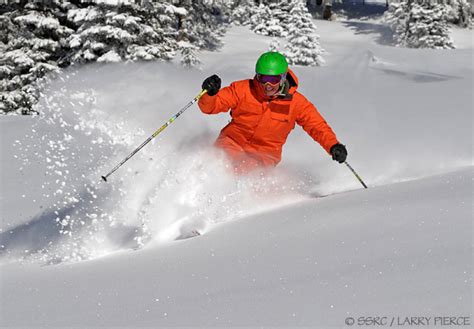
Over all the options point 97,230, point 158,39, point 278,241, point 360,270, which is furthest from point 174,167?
point 158,39

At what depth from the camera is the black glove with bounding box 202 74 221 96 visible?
15.4ft

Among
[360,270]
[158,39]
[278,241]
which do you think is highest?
[360,270]

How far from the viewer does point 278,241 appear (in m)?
3.01

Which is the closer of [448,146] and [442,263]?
[442,263]

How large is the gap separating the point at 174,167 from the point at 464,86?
19.0ft

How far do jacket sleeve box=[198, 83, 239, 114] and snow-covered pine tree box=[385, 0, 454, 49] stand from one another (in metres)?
21.2

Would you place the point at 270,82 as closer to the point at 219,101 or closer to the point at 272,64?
the point at 272,64

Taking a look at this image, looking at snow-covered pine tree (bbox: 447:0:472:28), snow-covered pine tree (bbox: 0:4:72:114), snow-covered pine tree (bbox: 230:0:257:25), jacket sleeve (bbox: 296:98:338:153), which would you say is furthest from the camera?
snow-covered pine tree (bbox: 230:0:257:25)

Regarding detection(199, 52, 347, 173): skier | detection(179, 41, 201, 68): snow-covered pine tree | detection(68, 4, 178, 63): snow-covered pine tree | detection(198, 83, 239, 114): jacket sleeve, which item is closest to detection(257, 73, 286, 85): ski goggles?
detection(199, 52, 347, 173): skier

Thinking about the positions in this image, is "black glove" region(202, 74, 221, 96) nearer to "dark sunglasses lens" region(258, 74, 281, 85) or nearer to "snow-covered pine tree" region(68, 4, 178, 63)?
"dark sunglasses lens" region(258, 74, 281, 85)

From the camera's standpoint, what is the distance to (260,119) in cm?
507

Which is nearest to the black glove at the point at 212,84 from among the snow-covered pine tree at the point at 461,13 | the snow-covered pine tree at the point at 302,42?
the snow-covered pine tree at the point at 302,42

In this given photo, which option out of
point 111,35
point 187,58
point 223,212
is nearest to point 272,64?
point 223,212

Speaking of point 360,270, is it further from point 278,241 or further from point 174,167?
point 174,167
